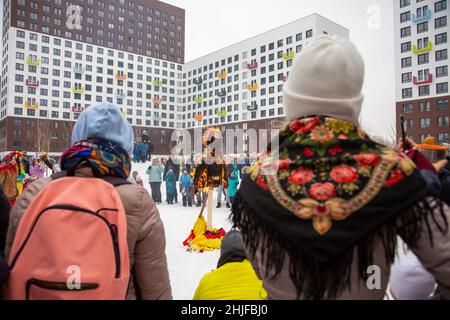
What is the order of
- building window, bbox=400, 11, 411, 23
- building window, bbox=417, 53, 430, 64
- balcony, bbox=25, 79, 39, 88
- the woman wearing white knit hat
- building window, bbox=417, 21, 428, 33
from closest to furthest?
the woman wearing white knit hat → building window, bbox=417, 21, 428, 33 → building window, bbox=417, 53, 430, 64 → building window, bbox=400, 11, 411, 23 → balcony, bbox=25, 79, 39, 88

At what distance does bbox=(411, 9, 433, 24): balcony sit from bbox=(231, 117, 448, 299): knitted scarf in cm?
5115

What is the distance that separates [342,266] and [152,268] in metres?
0.92

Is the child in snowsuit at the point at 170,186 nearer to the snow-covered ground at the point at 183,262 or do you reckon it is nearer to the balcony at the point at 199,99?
the snow-covered ground at the point at 183,262

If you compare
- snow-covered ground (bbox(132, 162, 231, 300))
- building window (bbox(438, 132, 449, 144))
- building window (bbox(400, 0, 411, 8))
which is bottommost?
snow-covered ground (bbox(132, 162, 231, 300))

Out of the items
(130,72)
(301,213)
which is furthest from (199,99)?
(301,213)

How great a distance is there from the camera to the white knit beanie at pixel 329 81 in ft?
4.21

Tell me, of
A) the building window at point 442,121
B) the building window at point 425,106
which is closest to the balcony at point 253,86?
the building window at point 425,106

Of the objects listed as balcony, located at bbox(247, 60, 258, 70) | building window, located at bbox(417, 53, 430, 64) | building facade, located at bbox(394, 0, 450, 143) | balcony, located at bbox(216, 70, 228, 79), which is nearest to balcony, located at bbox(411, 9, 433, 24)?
building facade, located at bbox(394, 0, 450, 143)

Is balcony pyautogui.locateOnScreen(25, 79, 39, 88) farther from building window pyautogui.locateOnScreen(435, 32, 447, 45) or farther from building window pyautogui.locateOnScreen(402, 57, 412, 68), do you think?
building window pyautogui.locateOnScreen(435, 32, 447, 45)

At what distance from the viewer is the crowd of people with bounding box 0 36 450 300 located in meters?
1.14

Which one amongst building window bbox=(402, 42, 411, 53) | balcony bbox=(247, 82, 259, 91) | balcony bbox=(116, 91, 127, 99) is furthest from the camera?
A: balcony bbox=(116, 91, 127, 99)

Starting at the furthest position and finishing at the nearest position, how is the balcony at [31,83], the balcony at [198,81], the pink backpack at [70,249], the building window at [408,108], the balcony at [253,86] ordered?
1. the balcony at [198,81]
2. the balcony at [253,86]
3. the balcony at [31,83]
4. the building window at [408,108]
5. the pink backpack at [70,249]
